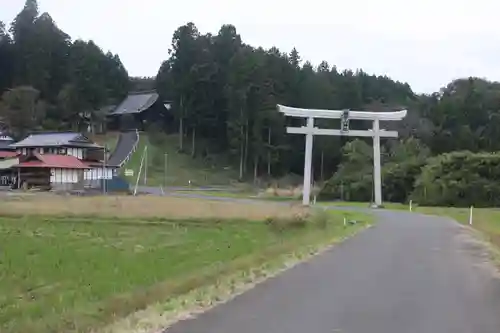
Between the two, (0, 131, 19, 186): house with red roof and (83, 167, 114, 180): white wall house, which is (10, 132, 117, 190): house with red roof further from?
(0, 131, 19, 186): house with red roof

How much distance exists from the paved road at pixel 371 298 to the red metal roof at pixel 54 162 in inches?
1823

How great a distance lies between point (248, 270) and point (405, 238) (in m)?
10.1

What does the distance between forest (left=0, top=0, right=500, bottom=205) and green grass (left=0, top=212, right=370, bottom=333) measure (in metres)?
32.3

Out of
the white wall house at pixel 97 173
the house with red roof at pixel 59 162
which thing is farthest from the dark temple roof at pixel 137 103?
the white wall house at pixel 97 173

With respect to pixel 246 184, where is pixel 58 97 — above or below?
above

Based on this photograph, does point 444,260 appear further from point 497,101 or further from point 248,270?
point 497,101

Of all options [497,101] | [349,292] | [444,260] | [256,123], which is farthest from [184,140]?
[349,292]

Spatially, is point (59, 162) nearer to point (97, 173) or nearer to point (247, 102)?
point (97, 173)

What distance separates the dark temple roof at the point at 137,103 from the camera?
262ft

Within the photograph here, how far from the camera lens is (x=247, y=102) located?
226ft

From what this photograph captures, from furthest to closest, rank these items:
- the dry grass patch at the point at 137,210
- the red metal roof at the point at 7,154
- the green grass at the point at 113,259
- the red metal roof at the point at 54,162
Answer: the red metal roof at the point at 7,154 → the red metal roof at the point at 54,162 → the dry grass patch at the point at 137,210 → the green grass at the point at 113,259

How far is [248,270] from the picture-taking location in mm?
13320

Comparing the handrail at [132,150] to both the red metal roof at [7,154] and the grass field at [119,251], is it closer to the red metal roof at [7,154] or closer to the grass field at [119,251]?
the red metal roof at [7,154]

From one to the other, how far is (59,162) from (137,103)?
73.8 feet
